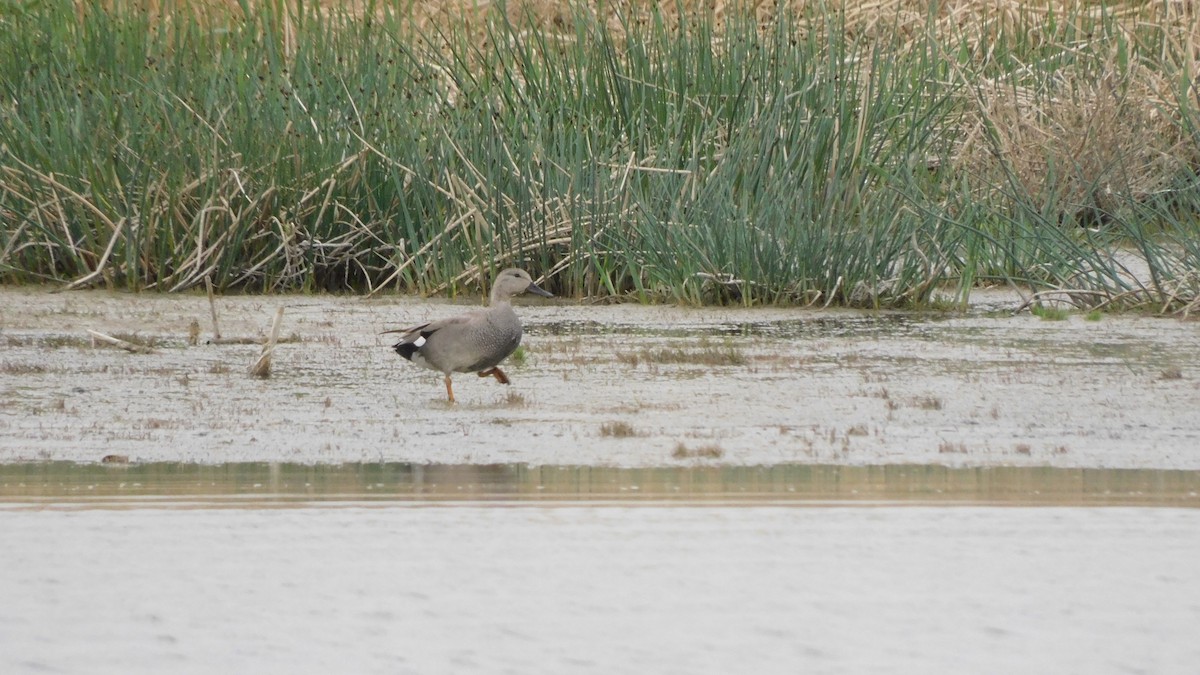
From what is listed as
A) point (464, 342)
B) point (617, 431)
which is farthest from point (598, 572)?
point (464, 342)

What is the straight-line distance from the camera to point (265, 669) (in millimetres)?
3207

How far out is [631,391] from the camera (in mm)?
6562

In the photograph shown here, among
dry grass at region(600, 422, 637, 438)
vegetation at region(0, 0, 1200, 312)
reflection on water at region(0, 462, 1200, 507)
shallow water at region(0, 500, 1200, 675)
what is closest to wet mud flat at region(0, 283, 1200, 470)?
dry grass at region(600, 422, 637, 438)

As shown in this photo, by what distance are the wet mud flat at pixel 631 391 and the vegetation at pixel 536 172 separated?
36 centimetres

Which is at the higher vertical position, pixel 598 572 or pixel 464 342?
pixel 464 342

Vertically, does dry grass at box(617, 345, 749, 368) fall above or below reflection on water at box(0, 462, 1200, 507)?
above

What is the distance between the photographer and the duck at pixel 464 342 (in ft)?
20.6

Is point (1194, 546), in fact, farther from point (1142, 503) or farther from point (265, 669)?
point (265, 669)

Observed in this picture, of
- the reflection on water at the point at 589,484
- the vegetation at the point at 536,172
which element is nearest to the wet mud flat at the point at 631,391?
the reflection on water at the point at 589,484

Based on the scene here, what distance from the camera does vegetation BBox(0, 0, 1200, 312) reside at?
29.3 ft

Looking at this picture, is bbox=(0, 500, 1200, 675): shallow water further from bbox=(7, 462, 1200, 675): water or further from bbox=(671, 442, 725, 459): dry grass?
bbox=(671, 442, 725, 459): dry grass

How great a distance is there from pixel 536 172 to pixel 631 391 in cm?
340

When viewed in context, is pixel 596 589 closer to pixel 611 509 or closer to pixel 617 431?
pixel 611 509

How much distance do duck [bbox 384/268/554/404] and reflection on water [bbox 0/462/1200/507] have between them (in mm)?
1141
